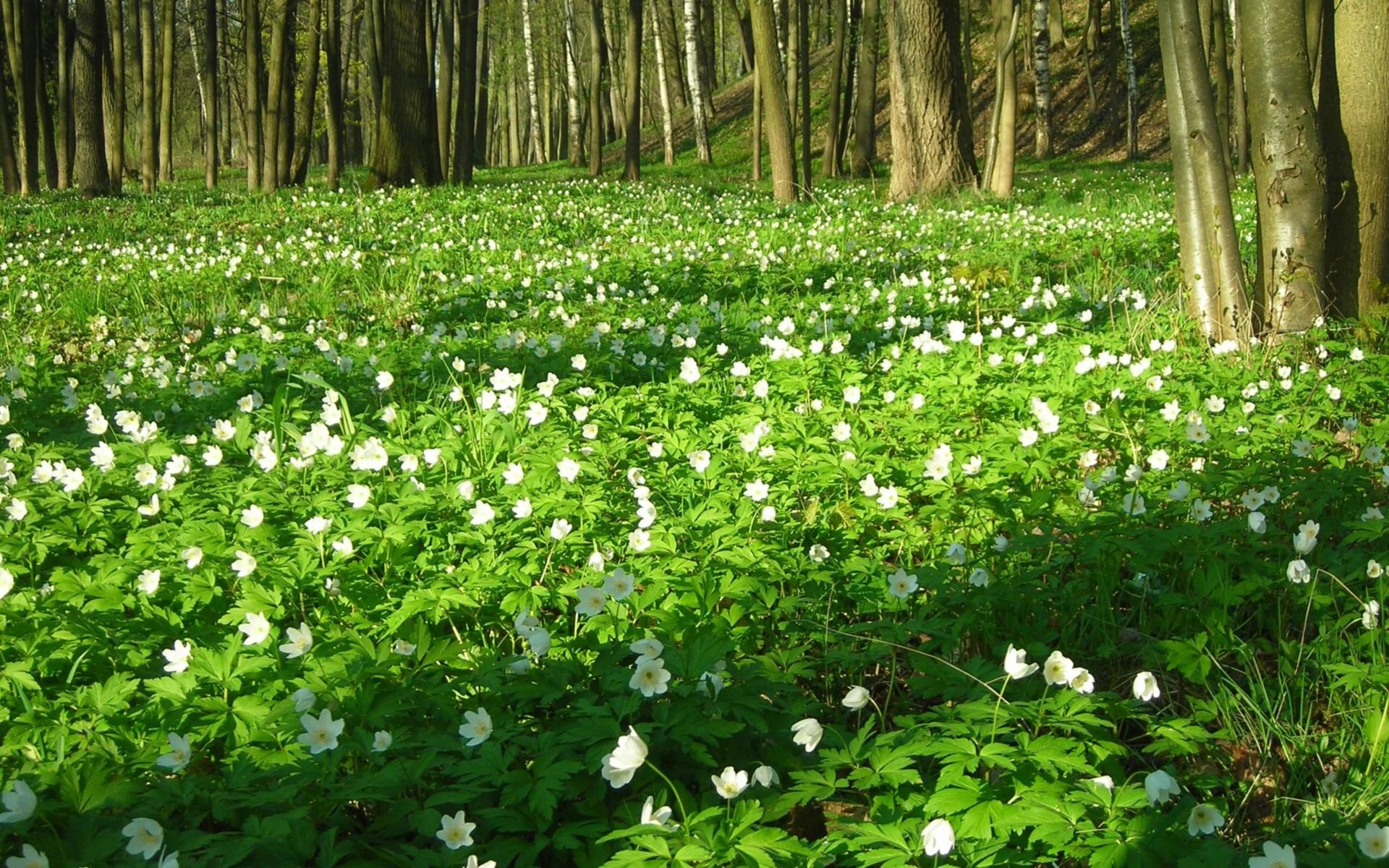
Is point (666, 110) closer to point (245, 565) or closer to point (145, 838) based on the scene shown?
point (245, 565)

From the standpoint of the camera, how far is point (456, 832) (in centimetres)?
173

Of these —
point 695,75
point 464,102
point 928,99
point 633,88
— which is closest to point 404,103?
point 464,102

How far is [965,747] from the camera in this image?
5.77 feet

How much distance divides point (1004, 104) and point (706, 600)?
10976mm

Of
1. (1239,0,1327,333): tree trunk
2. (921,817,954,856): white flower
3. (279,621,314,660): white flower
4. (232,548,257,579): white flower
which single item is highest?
(1239,0,1327,333): tree trunk

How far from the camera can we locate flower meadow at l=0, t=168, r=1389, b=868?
1770 millimetres

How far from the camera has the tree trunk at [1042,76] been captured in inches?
922

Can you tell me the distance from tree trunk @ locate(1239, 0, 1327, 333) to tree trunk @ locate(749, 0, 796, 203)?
8.49 meters

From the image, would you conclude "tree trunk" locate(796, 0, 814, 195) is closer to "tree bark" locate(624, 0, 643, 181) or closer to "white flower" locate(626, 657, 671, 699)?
"tree bark" locate(624, 0, 643, 181)

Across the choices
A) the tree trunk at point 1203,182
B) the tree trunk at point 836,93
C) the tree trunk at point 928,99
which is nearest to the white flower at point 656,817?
the tree trunk at point 1203,182

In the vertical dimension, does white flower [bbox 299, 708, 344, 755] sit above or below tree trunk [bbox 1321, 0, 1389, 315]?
below

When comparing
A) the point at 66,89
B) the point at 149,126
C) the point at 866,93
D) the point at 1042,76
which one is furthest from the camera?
the point at 1042,76

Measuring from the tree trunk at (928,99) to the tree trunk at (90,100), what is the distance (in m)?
11.4

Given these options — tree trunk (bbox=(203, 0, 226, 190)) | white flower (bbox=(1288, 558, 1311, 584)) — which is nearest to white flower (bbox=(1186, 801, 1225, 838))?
white flower (bbox=(1288, 558, 1311, 584))
